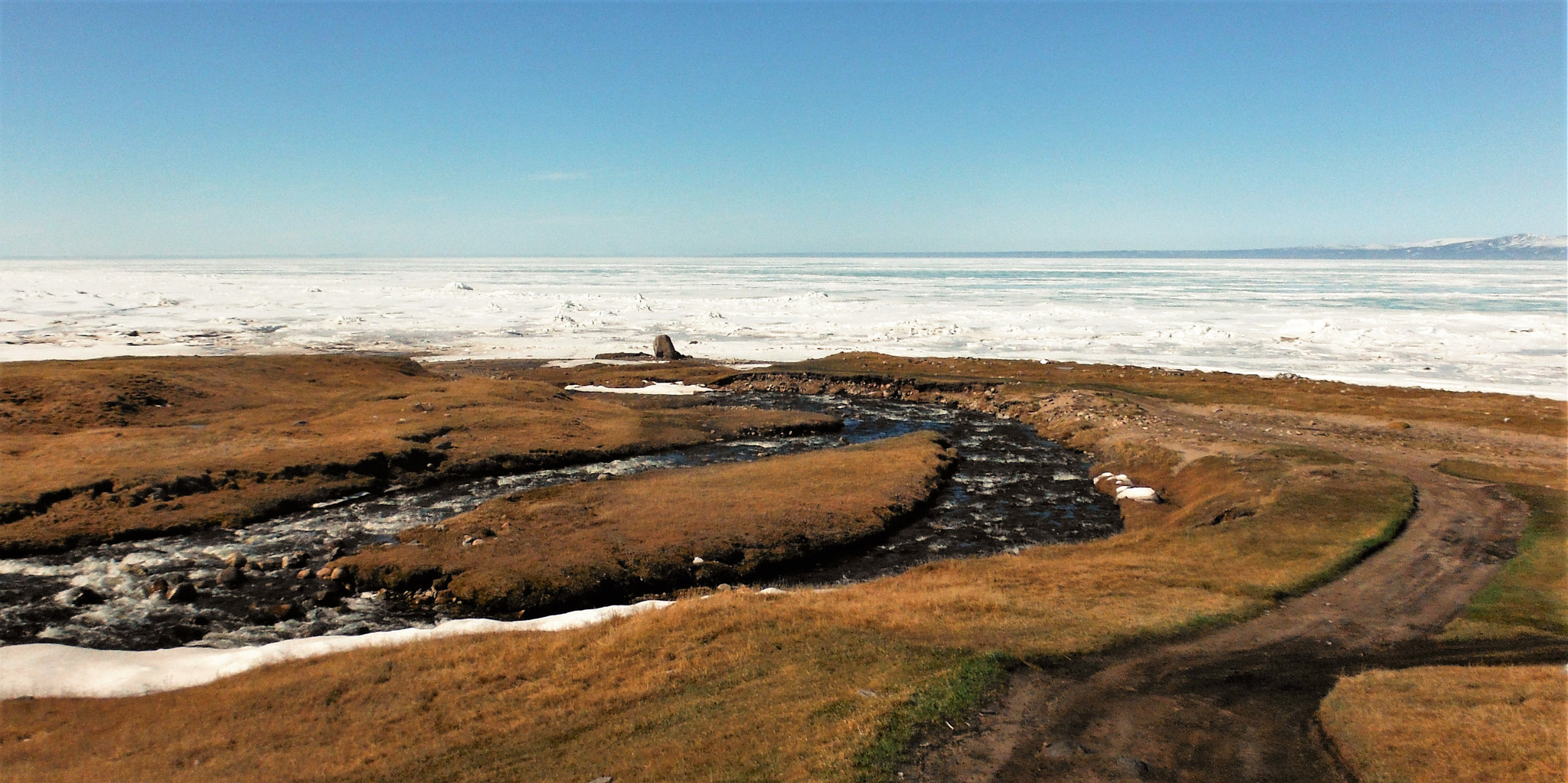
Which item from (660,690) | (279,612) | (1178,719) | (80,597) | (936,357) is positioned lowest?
(279,612)

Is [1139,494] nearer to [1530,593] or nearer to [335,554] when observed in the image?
[1530,593]

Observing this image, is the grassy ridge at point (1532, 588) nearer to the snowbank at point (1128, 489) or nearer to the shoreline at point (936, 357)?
the snowbank at point (1128, 489)

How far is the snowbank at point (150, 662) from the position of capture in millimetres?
18125

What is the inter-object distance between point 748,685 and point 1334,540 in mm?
20867

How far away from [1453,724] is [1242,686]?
3340 millimetres

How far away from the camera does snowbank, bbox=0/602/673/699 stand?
59.5 feet

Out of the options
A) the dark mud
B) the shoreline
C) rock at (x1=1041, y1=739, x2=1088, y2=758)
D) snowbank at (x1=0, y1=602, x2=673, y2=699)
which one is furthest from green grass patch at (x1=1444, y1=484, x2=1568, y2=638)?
the shoreline

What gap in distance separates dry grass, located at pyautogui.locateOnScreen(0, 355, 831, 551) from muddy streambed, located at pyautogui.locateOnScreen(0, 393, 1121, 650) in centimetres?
178

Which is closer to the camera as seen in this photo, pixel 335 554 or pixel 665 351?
pixel 335 554

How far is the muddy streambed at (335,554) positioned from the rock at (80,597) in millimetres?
49

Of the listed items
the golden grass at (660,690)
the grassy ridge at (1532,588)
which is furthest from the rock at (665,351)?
the grassy ridge at (1532,588)

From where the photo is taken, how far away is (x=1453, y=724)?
42.3 ft

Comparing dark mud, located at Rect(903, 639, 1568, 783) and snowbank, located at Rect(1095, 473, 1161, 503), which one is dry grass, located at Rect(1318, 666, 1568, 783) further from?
snowbank, located at Rect(1095, 473, 1161, 503)

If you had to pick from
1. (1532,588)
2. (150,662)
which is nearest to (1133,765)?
(1532,588)
